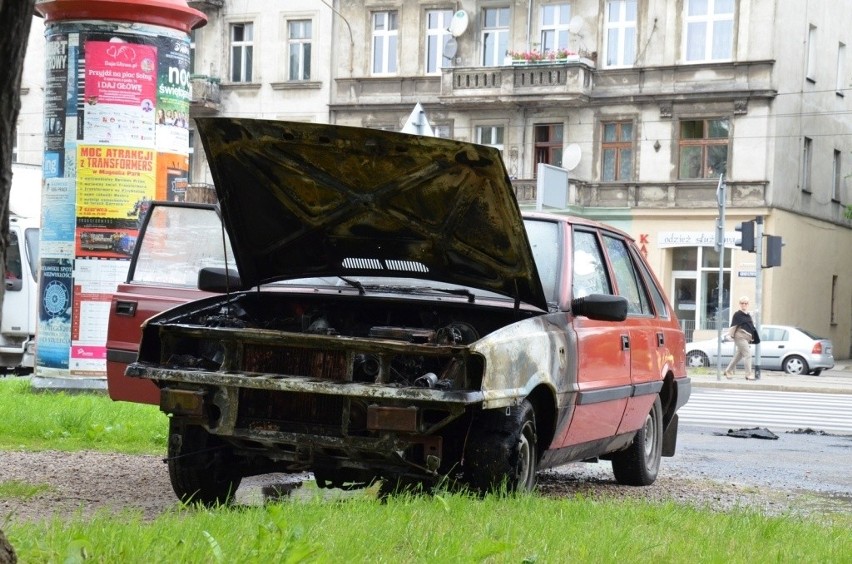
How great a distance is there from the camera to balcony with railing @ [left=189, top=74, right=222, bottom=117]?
48.3 meters

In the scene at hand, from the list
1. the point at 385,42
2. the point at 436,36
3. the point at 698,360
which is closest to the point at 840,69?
the point at 436,36

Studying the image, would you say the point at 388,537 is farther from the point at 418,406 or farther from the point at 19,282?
the point at 19,282

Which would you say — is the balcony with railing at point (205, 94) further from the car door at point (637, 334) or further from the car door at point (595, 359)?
the car door at point (595, 359)

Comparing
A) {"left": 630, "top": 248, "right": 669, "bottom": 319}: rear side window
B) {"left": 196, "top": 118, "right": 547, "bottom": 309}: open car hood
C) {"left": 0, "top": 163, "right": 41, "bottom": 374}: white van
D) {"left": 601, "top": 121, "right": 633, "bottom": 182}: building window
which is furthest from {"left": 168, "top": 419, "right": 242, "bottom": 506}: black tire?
{"left": 601, "top": 121, "right": 633, "bottom": 182}: building window

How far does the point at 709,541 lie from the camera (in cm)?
621

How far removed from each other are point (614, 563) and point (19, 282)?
61.3 feet

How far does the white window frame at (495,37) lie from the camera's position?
151 feet

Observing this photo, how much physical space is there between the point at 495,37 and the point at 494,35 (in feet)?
0.23

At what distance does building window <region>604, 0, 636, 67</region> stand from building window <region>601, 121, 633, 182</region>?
6.15 ft

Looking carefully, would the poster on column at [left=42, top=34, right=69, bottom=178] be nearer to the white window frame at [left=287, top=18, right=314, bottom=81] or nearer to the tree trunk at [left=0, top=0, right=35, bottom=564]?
the tree trunk at [left=0, top=0, right=35, bottom=564]

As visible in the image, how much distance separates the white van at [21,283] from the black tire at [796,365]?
2004cm

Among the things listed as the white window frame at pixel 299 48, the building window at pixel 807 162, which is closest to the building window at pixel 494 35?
the white window frame at pixel 299 48

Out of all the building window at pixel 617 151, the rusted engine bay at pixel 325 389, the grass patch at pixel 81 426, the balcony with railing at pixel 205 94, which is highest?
the balcony with railing at pixel 205 94

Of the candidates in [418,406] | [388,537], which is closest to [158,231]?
[418,406]
